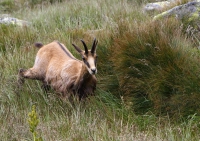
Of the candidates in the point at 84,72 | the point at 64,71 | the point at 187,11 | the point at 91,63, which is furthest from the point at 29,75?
the point at 187,11

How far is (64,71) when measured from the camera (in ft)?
18.2

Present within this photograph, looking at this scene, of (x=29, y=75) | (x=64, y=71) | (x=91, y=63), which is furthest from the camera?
(x=29, y=75)

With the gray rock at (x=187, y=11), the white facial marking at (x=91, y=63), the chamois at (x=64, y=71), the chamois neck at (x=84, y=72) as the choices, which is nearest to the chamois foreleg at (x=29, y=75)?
the chamois at (x=64, y=71)

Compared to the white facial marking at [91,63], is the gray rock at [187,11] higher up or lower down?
higher up

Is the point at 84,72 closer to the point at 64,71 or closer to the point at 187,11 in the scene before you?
the point at 64,71

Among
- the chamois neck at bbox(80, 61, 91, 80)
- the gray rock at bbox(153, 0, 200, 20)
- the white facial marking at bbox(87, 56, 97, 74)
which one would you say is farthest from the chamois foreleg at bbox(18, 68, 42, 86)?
the gray rock at bbox(153, 0, 200, 20)

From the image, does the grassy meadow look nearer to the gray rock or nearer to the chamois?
the chamois

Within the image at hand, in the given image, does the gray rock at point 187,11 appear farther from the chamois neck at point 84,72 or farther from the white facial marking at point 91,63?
the white facial marking at point 91,63

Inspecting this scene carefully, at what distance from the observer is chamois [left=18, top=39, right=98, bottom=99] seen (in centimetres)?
489

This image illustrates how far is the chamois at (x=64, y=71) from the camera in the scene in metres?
4.89

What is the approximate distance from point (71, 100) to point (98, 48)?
1.14 metres

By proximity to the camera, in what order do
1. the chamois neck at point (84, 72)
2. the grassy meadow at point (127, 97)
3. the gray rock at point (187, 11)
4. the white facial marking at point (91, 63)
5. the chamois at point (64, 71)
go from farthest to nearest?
the gray rock at point (187, 11)
the chamois neck at point (84, 72)
the chamois at point (64, 71)
the white facial marking at point (91, 63)
the grassy meadow at point (127, 97)

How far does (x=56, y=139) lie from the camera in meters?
4.12

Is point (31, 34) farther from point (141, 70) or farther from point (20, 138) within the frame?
point (20, 138)
